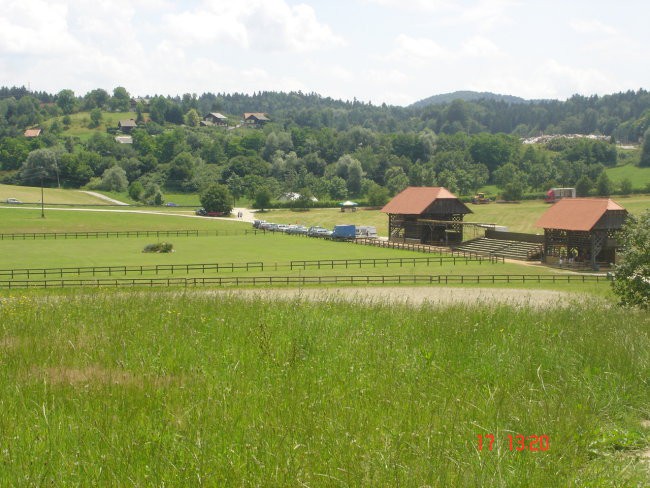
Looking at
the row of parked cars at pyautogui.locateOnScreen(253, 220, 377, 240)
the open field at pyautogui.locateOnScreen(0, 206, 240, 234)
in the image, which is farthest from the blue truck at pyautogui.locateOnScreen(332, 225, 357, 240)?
the open field at pyautogui.locateOnScreen(0, 206, 240, 234)

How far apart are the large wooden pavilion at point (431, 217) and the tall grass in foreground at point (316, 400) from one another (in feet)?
181

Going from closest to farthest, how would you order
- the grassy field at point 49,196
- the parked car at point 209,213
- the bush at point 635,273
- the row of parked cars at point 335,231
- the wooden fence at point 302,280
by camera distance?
the bush at point 635,273 → the wooden fence at point 302,280 → the row of parked cars at point 335,231 → the parked car at point 209,213 → the grassy field at point 49,196

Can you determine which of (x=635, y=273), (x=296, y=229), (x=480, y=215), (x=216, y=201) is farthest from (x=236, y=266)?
(x=216, y=201)

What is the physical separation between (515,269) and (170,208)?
77.0m

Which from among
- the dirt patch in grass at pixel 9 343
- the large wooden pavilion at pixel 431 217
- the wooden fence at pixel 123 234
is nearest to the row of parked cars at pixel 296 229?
the wooden fence at pixel 123 234

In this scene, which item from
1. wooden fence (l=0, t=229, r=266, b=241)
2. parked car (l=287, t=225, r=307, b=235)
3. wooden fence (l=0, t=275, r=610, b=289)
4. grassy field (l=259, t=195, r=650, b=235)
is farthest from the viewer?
grassy field (l=259, t=195, r=650, b=235)

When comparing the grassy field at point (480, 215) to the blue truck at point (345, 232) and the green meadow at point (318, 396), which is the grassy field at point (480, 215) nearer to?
the blue truck at point (345, 232)

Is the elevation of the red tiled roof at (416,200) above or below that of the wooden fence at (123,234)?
above

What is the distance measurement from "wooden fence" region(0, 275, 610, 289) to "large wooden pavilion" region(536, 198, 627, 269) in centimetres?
660

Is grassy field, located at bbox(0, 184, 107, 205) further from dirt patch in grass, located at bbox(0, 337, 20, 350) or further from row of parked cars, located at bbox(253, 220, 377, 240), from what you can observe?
dirt patch in grass, located at bbox(0, 337, 20, 350)

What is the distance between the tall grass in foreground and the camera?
6930mm

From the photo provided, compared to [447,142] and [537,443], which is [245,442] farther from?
[447,142]

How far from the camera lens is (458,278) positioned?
4394cm

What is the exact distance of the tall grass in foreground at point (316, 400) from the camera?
6930 mm
